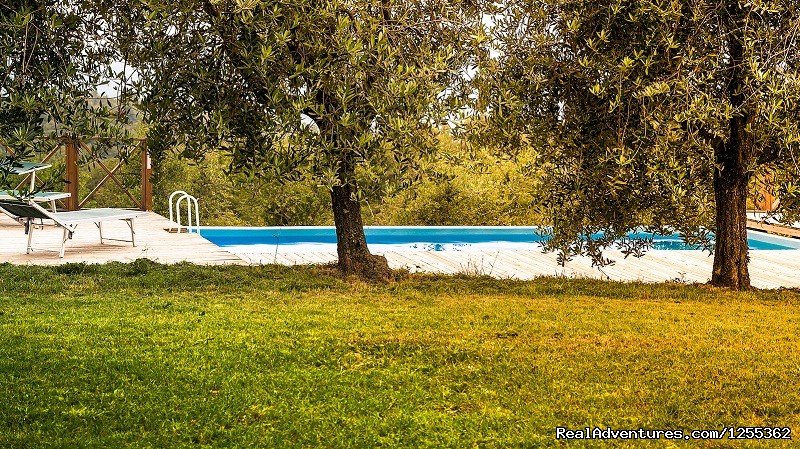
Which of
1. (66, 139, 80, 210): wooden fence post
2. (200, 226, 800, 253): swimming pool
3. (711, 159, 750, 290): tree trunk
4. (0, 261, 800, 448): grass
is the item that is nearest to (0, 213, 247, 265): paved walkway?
(66, 139, 80, 210): wooden fence post

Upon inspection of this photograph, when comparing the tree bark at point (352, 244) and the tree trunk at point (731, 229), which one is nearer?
the tree trunk at point (731, 229)

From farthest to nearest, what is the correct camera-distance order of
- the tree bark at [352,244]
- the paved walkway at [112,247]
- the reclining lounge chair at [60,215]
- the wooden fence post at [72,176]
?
the wooden fence post at [72,176] < the paved walkway at [112,247] < the reclining lounge chair at [60,215] < the tree bark at [352,244]

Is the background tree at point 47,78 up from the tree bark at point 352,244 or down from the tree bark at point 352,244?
up

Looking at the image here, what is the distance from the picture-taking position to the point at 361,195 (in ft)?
20.1

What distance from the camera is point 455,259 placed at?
A: 454 inches

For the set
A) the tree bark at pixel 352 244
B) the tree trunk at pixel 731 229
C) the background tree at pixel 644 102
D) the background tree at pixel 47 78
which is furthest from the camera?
the tree bark at pixel 352 244

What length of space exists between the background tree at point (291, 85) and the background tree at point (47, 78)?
0.48 m

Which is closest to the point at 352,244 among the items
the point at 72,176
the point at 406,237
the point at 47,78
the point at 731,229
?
the point at 731,229

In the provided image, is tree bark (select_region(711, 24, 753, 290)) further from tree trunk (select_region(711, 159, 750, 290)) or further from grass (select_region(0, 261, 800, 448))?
grass (select_region(0, 261, 800, 448))

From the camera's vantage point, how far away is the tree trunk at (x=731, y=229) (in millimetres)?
8234

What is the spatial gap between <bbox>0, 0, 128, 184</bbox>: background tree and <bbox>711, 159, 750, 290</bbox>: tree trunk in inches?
220

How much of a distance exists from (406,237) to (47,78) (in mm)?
11699

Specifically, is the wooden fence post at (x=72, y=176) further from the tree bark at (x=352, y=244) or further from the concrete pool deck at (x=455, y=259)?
the tree bark at (x=352, y=244)

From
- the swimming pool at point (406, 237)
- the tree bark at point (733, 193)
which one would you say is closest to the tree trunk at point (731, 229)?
the tree bark at point (733, 193)
